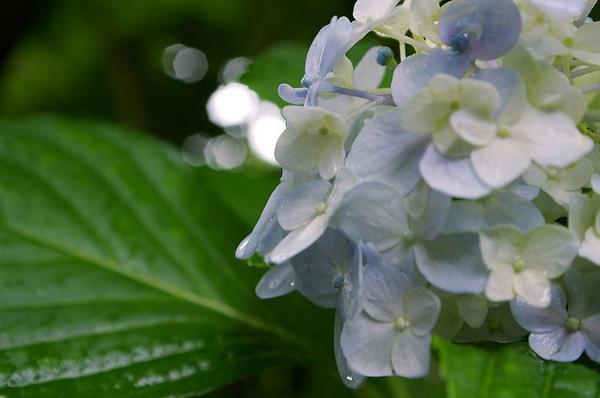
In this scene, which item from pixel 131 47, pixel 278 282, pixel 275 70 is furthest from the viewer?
pixel 131 47

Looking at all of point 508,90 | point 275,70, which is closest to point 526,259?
point 508,90

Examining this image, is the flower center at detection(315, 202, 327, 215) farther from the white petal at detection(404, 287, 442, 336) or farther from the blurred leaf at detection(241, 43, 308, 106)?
the blurred leaf at detection(241, 43, 308, 106)

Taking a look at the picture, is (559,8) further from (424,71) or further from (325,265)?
(325,265)

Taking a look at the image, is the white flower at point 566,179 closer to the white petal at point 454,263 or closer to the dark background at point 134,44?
the white petal at point 454,263

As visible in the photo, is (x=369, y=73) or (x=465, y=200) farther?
(x=369, y=73)

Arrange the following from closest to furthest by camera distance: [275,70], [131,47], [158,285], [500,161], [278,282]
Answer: [500,161] → [278,282] → [158,285] → [275,70] → [131,47]

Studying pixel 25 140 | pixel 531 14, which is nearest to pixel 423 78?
pixel 531 14

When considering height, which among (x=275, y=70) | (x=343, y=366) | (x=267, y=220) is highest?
(x=267, y=220)

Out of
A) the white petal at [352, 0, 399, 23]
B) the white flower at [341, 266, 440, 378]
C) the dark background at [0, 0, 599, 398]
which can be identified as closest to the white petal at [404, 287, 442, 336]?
the white flower at [341, 266, 440, 378]
